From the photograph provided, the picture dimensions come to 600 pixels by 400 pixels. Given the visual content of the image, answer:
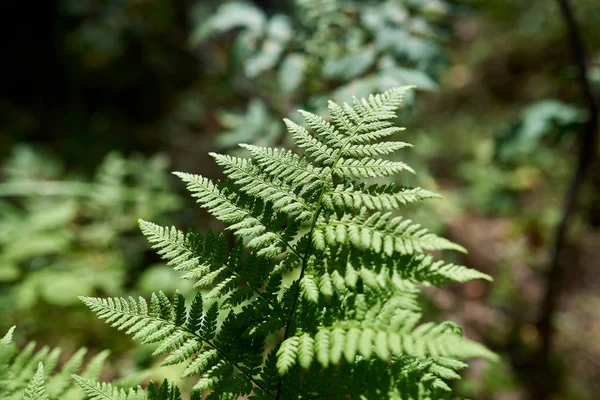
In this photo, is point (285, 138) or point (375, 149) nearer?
point (375, 149)

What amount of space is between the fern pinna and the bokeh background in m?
0.90

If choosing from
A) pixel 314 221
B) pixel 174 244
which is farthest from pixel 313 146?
pixel 174 244

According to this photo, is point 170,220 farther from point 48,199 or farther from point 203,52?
point 203,52

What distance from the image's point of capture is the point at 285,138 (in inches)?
105

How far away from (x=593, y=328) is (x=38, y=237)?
3854 mm

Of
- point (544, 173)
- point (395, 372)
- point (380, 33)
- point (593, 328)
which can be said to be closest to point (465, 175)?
point (544, 173)

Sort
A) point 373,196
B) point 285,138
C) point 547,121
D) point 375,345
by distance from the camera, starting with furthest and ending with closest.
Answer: point 285,138 < point 547,121 < point 373,196 < point 375,345

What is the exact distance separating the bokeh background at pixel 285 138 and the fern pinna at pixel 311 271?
2.95 ft

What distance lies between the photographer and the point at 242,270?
110 cm

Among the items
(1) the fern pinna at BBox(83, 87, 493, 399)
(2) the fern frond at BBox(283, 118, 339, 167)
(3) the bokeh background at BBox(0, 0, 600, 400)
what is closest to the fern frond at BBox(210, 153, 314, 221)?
(1) the fern pinna at BBox(83, 87, 493, 399)

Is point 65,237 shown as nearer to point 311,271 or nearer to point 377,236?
point 311,271

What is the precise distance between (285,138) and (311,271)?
5.65ft

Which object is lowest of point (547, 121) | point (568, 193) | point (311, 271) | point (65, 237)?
point (311, 271)

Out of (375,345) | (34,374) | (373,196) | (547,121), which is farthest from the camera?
(547,121)
